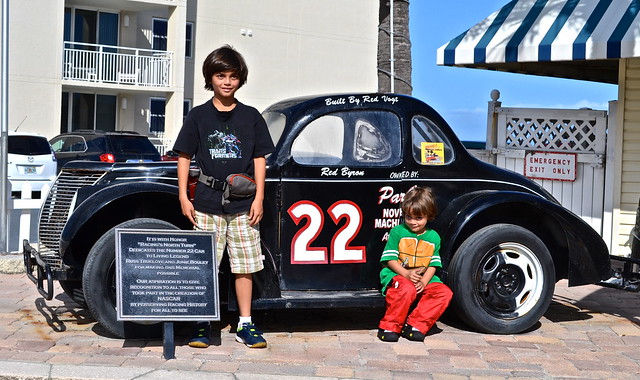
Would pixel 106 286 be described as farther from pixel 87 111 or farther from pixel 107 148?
pixel 87 111

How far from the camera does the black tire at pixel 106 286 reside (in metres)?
6.28

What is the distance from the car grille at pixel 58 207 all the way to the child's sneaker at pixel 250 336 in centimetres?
141

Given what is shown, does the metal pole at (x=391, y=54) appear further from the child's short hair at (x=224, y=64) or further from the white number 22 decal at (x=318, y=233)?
the child's short hair at (x=224, y=64)

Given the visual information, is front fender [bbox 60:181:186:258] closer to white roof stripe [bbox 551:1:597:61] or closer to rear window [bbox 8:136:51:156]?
white roof stripe [bbox 551:1:597:61]

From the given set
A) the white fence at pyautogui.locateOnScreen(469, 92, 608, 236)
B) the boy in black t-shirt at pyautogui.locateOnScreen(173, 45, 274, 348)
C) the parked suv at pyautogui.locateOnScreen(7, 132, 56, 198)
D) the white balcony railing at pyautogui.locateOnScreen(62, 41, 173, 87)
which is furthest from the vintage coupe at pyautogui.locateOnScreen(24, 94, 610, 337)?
the white balcony railing at pyautogui.locateOnScreen(62, 41, 173, 87)

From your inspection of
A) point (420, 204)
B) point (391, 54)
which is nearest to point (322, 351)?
point (420, 204)

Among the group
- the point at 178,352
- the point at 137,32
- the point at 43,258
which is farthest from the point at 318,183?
the point at 137,32

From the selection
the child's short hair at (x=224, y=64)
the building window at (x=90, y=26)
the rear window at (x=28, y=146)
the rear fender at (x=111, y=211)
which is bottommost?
the rear fender at (x=111, y=211)

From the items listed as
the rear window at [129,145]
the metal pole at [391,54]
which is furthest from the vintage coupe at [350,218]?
the rear window at [129,145]

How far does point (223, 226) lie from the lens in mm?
6262

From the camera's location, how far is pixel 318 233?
6.54 m

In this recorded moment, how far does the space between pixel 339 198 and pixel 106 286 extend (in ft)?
5.65

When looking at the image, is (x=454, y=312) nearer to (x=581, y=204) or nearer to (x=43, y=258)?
(x=43, y=258)

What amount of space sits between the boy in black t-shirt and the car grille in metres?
0.88
